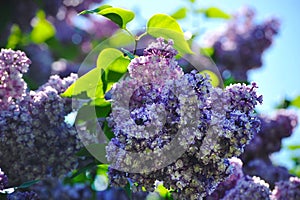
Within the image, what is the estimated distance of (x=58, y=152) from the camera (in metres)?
2.23

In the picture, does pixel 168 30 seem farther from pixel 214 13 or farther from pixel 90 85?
pixel 214 13

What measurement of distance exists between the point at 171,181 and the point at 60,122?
646mm

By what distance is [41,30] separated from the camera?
4.38 meters

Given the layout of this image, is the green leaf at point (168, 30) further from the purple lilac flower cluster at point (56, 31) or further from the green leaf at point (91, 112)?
the purple lilac flower cluster at point (56, 31)

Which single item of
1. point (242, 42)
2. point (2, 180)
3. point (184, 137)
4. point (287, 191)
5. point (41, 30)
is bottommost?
point (2, 180)

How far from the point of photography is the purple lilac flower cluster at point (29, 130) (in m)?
2.12

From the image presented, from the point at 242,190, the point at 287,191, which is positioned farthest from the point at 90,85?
the point at 287,191

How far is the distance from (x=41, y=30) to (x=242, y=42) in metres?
1.47

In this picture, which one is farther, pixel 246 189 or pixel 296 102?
pixel 296 102

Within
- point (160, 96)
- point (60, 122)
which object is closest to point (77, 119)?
point (60, 122)

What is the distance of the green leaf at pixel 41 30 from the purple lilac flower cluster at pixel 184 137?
2.66 meters

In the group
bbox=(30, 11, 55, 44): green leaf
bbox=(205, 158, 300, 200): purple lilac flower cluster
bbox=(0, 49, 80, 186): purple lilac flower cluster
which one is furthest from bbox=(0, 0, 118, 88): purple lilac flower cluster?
bbox=(205, 158, 300, 200): purple lilac flower cluster

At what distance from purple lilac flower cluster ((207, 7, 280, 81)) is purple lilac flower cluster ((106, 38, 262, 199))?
2160mm

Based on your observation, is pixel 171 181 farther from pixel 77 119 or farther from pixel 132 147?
pixel 77 119
